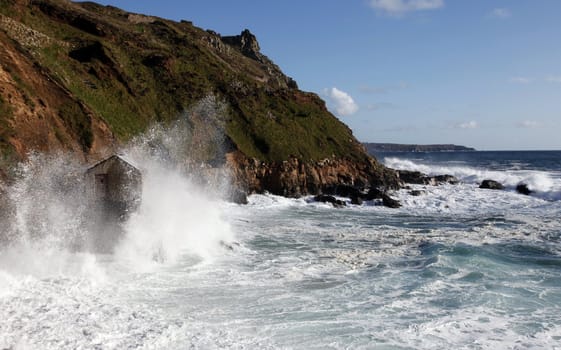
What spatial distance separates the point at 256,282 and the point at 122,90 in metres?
22.3

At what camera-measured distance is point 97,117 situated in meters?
24.6

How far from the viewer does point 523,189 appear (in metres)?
42.9

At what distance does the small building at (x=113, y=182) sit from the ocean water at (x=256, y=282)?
0.76 metres

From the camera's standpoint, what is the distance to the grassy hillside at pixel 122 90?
21.6m

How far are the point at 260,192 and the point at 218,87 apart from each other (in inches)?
438

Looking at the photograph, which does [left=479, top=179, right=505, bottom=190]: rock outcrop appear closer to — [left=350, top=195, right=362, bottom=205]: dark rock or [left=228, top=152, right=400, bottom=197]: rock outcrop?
[left=228, top=152, right=400, bottom=197]: rock outcrop

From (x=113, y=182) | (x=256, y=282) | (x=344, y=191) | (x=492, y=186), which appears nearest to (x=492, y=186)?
(x=492, y=186)

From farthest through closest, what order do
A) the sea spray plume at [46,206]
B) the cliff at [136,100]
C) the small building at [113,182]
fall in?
1. the cliff at [136,100]
2. the small building at [113,182]
3. the sea spray plume at [46,206]

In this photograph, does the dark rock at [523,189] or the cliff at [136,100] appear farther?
the dark rock at [523,189]

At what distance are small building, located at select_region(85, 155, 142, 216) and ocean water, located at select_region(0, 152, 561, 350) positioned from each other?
755 mm

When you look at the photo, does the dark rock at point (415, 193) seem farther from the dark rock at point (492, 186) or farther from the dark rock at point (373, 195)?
the dark rock at point (492, 186)

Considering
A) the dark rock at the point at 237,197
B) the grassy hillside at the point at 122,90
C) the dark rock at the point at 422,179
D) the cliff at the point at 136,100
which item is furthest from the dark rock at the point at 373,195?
the dark rock at the point at 422,179

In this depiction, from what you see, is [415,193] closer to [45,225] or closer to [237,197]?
[237,197]

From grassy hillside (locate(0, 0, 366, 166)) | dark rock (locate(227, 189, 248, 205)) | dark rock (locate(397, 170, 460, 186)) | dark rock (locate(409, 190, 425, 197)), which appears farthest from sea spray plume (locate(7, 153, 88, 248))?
dark rock (locate(397, 170, 460, 186))
